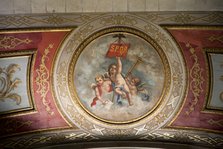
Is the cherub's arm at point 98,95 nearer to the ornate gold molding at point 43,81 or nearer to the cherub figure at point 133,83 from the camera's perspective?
the cherub figure at point 133,83

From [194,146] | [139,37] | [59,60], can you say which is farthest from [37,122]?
[194,146]

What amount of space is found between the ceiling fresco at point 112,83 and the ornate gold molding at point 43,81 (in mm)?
26

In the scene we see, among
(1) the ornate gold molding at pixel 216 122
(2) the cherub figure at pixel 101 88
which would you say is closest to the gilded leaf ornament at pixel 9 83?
(2) the cherub figure at pixel 101 88

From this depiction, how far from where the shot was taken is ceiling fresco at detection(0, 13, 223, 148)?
33.0 feet

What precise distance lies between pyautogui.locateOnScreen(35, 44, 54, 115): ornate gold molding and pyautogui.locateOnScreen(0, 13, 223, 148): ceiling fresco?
0.08 ft

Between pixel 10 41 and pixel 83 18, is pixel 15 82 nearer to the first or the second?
pixel 10 41

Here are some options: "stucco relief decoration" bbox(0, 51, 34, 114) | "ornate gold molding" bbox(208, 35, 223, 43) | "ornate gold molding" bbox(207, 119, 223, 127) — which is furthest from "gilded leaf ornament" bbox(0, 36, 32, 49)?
"ornate gold molding" bbox(207, 119, 223, 127)

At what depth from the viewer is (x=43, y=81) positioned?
1068 centimetres

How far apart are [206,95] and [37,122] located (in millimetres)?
4532

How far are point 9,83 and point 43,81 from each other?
86 cm

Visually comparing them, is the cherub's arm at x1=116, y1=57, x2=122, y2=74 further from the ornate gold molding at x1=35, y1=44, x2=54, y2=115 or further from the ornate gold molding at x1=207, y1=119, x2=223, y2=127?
the ornate gold molding at x1=207, y1=119, x2=223, y2=127

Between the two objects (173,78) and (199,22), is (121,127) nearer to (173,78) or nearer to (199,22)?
(173,78)

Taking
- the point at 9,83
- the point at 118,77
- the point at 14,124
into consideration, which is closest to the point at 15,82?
the point at 9,83

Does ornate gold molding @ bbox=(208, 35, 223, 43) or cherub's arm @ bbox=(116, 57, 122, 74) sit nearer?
ornate gold molding @ bbox=(208, 35, 223, 43)
